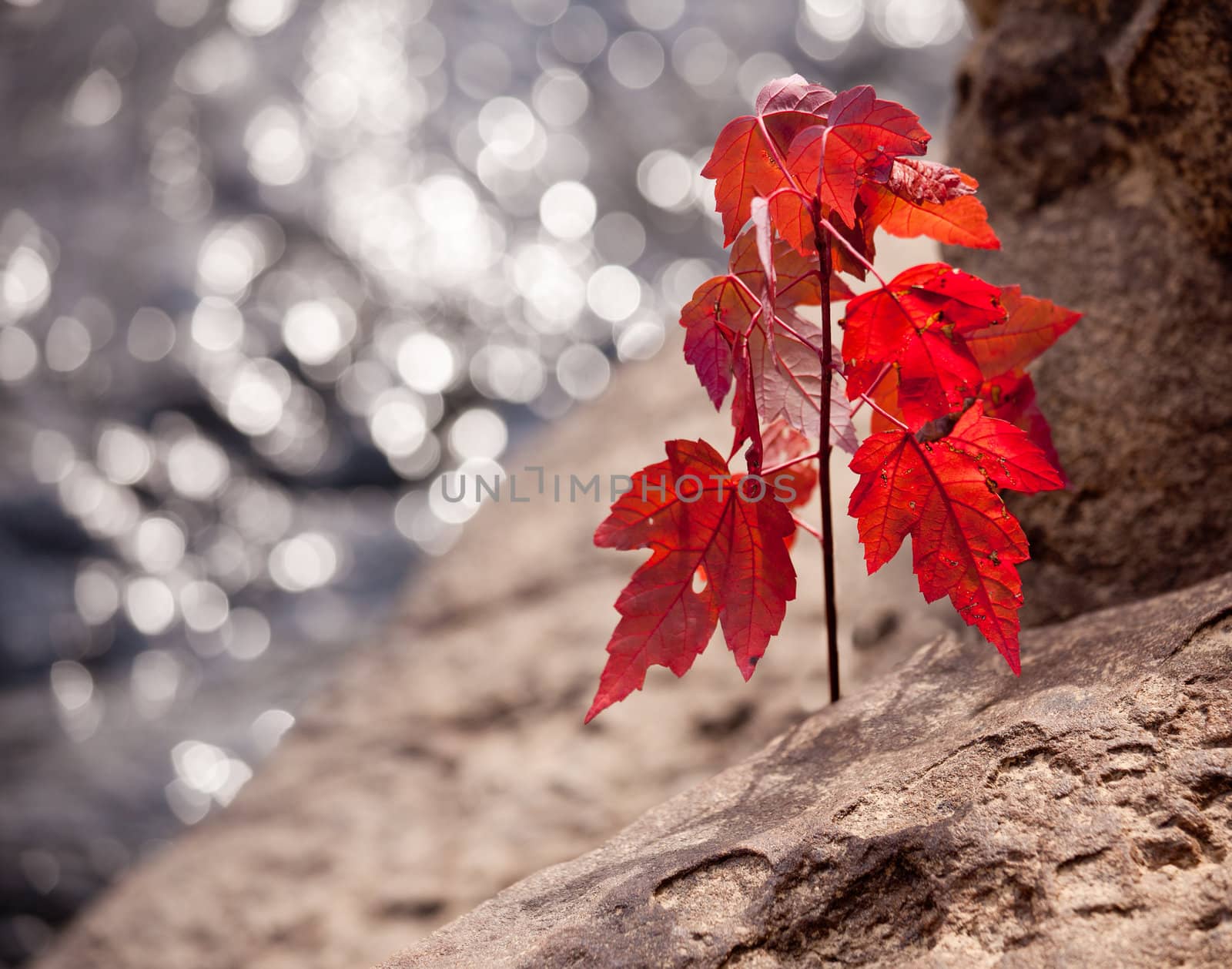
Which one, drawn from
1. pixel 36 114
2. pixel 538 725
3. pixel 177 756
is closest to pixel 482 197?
pixel 36 114

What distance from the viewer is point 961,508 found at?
90 cm

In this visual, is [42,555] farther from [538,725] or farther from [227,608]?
[538,725]

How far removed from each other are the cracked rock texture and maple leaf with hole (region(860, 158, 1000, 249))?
0.44 meters

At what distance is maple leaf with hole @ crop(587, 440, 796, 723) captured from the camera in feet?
3.07

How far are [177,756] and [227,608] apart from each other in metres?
0.57

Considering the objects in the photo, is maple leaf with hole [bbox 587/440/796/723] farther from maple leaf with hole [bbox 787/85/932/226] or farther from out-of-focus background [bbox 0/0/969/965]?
out-of-focus background [bbox 0/0/969/965]

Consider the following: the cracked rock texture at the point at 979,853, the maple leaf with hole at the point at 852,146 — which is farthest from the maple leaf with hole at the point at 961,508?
the maple leaf with hole at the point at 852,146

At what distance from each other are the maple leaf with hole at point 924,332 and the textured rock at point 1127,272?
0.50 m

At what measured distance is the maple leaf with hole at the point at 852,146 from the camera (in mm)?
866

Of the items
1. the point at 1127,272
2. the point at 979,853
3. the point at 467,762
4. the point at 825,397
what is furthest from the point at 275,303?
the point at 979,853

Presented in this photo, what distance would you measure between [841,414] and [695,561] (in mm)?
211

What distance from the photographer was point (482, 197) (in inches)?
172

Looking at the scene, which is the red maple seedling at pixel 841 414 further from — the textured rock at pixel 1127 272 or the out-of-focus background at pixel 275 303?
the out-of-focus background at pixel 275 303

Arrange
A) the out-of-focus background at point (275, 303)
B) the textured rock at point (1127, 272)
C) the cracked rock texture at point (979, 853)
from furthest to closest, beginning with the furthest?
1. the out-of-focus background at point (275, 303)
2. the textured rock at point (1127, 272)
3. the cracked rock texture at point (979, 853)
